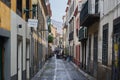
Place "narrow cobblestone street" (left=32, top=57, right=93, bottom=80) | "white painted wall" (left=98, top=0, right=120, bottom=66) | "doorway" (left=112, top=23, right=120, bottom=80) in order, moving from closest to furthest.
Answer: "doorway" (left=112, top=23, right=120, bottom=80) < "white painted wall" (left=98, top=0, right=120, bottom=66) < "narrow cobblestone street" (left=32, top=57, right=93, bottom=80)

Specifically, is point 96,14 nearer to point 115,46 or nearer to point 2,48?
point 115,46

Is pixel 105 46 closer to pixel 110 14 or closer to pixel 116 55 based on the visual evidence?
pixel 110 14

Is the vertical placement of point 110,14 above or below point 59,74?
above

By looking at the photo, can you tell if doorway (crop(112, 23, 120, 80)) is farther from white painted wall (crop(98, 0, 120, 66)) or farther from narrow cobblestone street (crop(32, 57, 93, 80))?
narrow cobblestone street (crop(32, 57, 93, 80))

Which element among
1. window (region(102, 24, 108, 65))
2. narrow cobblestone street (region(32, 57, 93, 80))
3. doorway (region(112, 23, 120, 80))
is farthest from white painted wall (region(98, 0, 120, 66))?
narrow cobblestone street (region(32, 57, 93, 80))

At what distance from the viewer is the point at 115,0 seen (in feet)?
52.9

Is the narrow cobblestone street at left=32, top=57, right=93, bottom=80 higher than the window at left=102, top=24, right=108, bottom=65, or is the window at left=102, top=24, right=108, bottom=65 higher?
the window at left=102, top=24, right=108, bottom=65

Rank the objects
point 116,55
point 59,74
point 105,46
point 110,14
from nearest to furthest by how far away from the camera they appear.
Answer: point 116,55, point 110,14, point 105,46, point 59,74

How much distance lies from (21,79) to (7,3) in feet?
19.0

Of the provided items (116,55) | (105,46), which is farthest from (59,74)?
(116,55)

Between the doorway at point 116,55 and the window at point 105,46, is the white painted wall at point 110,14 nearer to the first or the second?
the window at point 105,46

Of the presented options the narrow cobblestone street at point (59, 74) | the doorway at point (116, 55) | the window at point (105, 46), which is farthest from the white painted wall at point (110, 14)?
the narrow cobblestone street at point (59, 74)

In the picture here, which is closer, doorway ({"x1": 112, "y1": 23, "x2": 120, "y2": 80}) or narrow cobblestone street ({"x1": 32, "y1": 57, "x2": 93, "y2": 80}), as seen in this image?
doorway ({"x1": 112, "y1": 23, "x2": 120, "y2": 80})

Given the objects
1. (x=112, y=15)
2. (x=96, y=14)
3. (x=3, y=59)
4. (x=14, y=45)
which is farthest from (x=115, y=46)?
(x=96, y=14)
